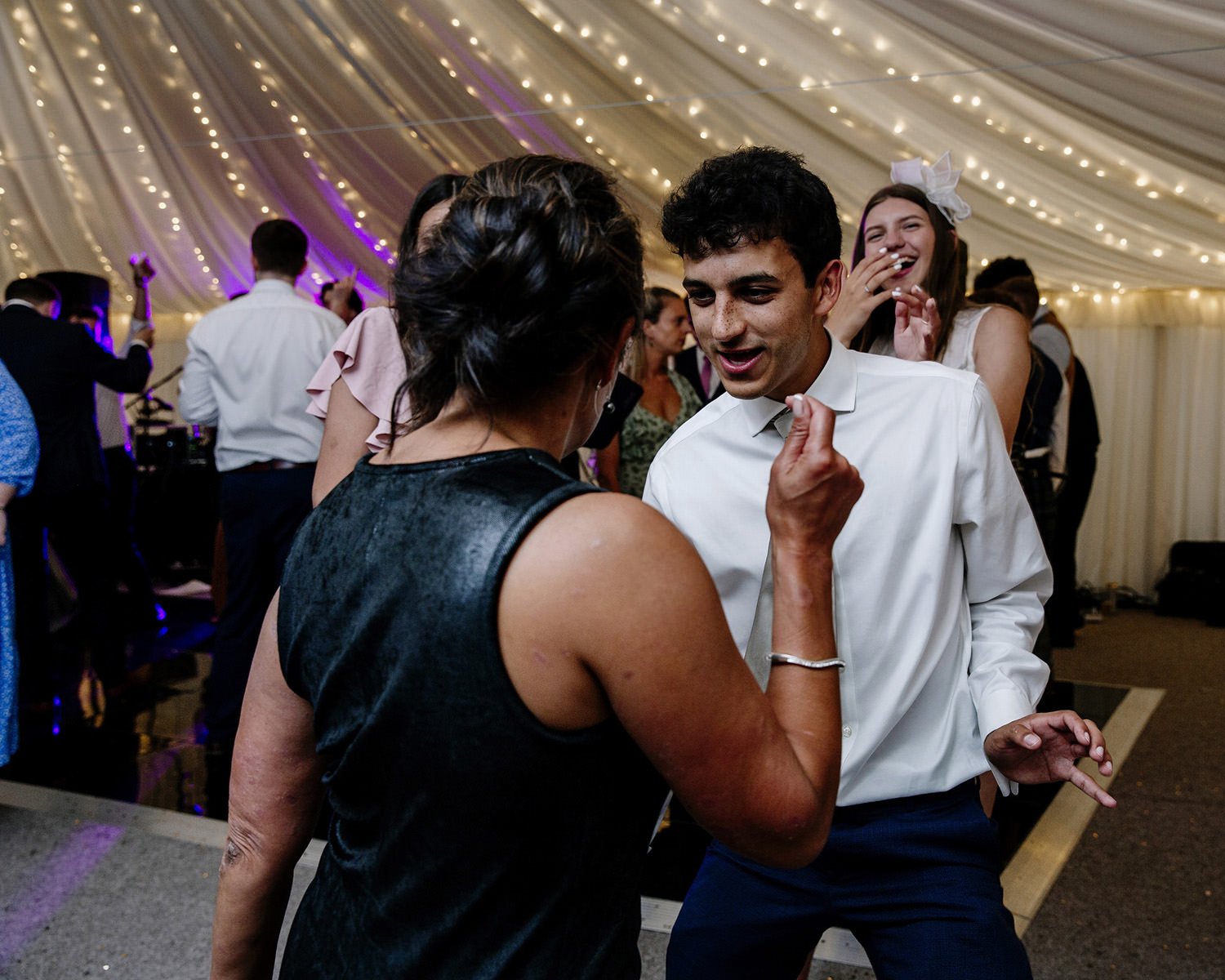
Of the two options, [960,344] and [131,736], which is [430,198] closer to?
[960,344]

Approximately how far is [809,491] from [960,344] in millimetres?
1351

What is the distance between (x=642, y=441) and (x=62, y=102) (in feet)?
12.4

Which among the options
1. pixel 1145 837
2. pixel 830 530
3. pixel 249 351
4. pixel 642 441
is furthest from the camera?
pixel 642 441

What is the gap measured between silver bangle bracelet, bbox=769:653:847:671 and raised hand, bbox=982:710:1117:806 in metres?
0.41

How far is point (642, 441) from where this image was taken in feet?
13.6

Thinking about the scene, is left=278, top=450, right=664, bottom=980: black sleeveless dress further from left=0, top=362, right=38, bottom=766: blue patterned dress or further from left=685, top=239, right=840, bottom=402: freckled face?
left=0, top=362, right=38, bottom=766: blue patterned dress

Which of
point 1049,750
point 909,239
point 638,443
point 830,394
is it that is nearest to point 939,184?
point 909,239

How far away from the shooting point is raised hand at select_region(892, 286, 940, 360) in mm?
1861

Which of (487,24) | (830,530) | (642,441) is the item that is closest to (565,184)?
(830,530)

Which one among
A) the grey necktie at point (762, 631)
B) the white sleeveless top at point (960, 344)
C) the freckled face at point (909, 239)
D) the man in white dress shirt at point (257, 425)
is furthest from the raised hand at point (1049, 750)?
the man in white dress shirt at point (257, 425)

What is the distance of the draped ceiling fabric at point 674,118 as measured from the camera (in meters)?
3.60

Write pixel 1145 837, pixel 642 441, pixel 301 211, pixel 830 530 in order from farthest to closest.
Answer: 1. pixel 301 211
2. pixel 642 441
3. pixel 1145 837
4. pixel 830 530

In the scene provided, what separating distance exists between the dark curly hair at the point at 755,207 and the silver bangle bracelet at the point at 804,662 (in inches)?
26.0

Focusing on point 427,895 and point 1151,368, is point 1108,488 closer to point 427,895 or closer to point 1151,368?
point 1151,368
